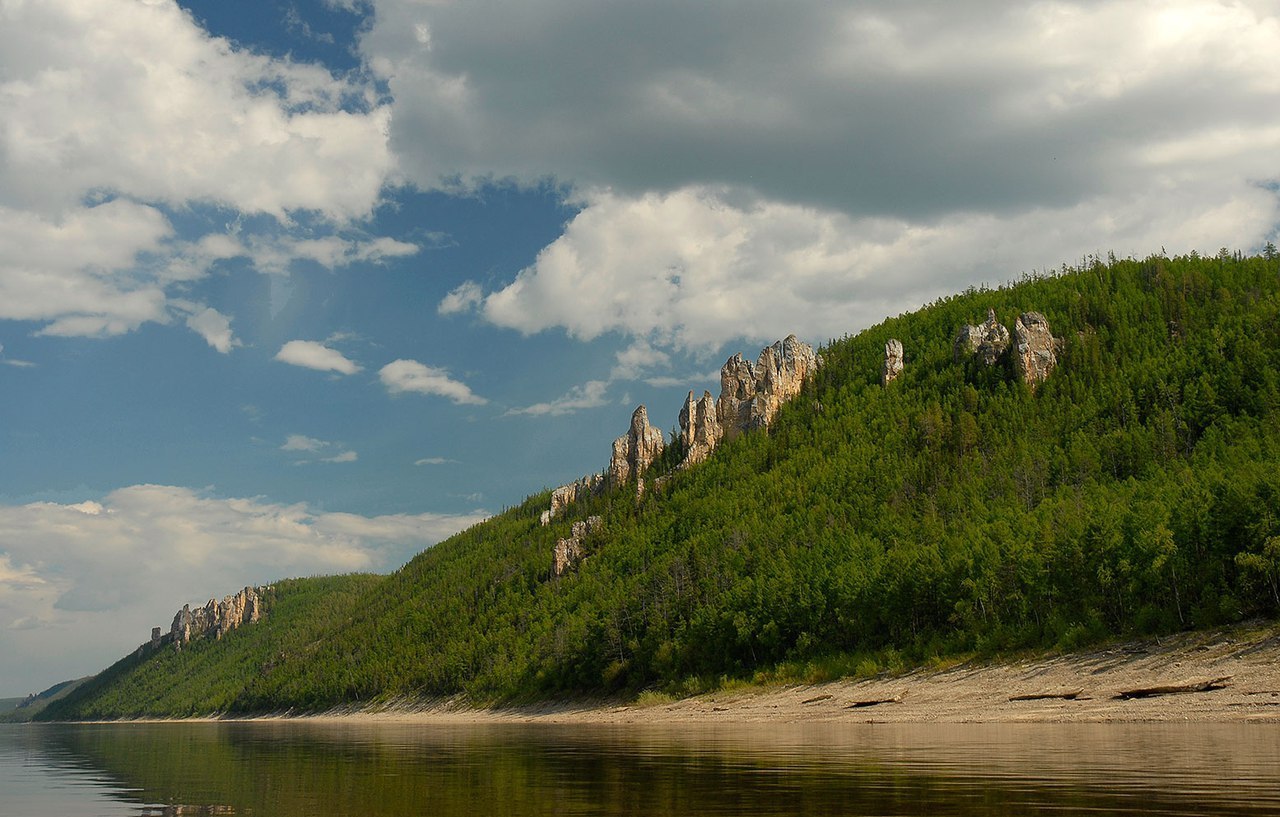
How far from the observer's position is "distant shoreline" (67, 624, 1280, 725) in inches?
1874

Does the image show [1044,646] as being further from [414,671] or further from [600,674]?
[414,671]

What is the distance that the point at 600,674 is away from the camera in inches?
4983

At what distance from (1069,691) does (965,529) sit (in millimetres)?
50764

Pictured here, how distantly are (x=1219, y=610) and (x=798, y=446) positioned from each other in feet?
420

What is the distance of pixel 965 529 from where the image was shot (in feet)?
353

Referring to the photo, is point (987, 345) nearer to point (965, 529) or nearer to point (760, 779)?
point (965, 529)

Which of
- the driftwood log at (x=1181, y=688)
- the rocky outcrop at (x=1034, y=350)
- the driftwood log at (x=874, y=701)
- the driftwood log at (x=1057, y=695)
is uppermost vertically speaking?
the rocky outcrop at (x=1034, y=350)

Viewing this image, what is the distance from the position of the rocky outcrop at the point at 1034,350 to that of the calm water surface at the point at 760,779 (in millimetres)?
142928

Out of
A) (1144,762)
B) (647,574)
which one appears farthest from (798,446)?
(1144,762)

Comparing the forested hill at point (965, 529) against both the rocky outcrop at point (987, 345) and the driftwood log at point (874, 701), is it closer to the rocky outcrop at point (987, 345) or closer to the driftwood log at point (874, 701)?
the rocky outcrop at point (987, 345)

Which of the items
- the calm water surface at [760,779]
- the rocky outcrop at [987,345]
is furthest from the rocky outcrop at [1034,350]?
the calm water surface at [760,779]

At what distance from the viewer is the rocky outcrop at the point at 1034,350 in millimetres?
173125

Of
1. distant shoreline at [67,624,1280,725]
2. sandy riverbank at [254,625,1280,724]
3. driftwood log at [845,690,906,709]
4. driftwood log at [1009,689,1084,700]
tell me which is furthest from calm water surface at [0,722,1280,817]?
driftwood log at [845,690,906,709]

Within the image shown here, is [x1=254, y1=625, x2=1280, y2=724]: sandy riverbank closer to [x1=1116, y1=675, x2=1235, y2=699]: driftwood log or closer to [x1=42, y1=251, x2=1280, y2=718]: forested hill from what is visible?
[x1=1116, y1=675, x2=1235, y2=699]: driftwood log
